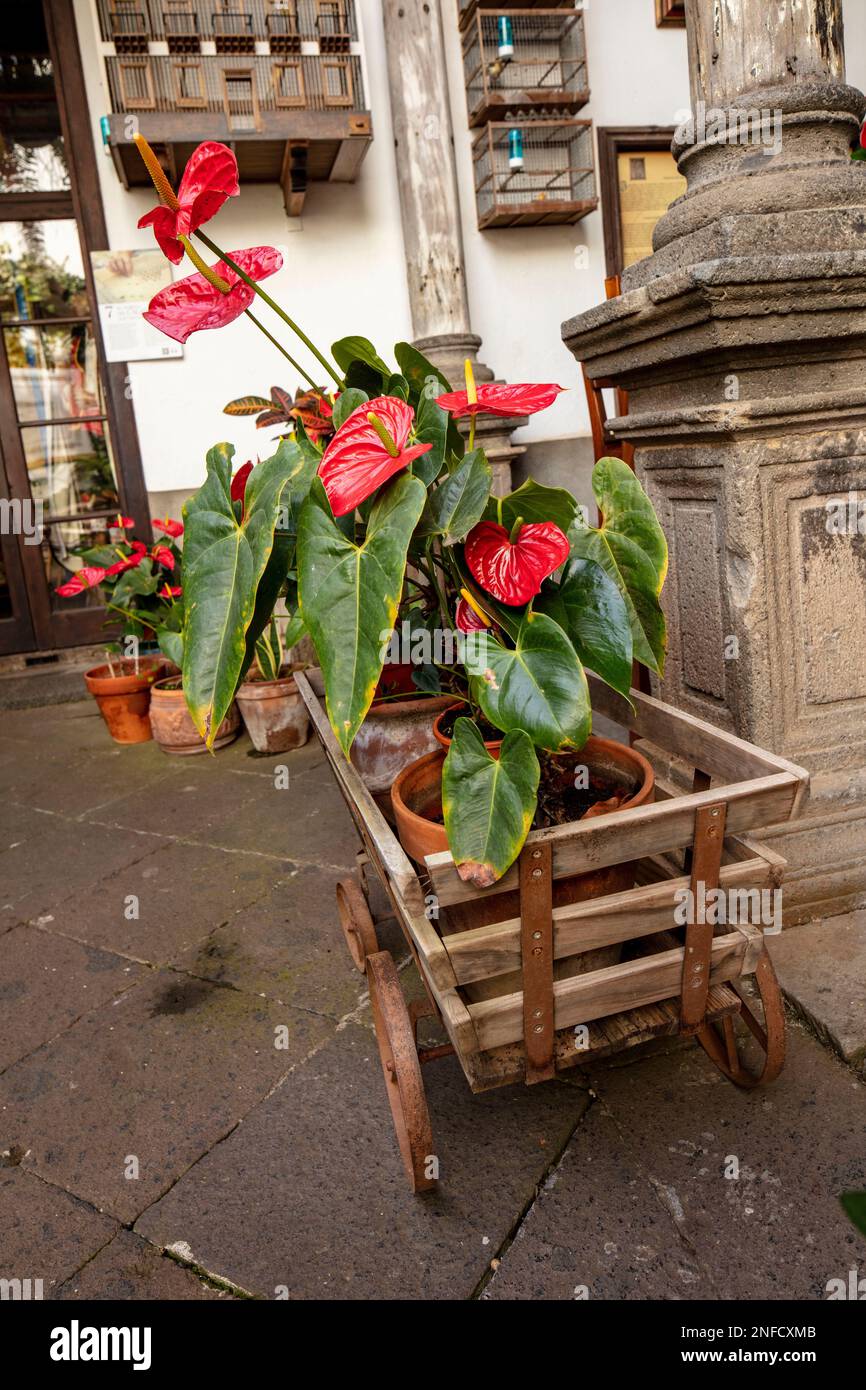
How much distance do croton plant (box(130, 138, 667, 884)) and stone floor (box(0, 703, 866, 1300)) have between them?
614mm

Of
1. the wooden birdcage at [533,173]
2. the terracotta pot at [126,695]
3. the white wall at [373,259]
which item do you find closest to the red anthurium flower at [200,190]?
the terracotta pot at [126,695]

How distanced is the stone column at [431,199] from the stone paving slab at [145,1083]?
2.86 m

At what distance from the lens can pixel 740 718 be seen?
1.81 meters

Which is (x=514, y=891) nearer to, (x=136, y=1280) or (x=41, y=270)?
(x=136, y=1280)

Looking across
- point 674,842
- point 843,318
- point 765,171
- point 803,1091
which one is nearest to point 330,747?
point 674,842

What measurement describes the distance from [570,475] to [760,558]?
129 inches

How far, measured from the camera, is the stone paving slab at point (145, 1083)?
4.81 ft

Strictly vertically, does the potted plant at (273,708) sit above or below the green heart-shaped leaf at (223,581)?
below

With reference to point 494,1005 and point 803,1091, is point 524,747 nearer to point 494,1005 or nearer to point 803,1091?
point 494,1005

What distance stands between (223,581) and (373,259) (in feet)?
12.8

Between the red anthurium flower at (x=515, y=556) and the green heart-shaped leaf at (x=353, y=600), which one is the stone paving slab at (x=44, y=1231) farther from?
the red anthurium flower at (x=515, y=556)

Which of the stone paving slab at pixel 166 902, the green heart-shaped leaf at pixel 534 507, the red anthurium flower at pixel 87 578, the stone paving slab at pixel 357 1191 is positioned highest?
the green heart-shaped leaf at pixel 534 507

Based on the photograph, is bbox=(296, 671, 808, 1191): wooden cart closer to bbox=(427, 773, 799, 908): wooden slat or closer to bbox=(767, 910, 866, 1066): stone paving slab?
bbox=(427, 773, 799, 908): wooden slat

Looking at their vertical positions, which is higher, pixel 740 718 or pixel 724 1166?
pixel 740 718
